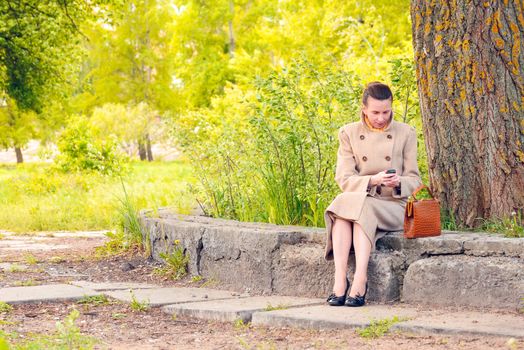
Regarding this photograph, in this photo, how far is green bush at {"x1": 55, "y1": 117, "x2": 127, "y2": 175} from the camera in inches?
688

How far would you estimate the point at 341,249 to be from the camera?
5477 mm

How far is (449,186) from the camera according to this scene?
19.3ft

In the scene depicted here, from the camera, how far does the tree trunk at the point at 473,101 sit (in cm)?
554

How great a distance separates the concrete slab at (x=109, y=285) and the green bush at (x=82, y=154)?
1041 centimetres

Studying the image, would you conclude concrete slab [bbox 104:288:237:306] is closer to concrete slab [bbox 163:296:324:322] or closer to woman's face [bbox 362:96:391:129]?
concrete slab [bbox 163:296:324:322]

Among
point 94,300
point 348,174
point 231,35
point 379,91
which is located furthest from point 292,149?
point 231,35

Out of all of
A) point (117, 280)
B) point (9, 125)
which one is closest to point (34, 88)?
point (117, 280)

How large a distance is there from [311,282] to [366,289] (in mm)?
481

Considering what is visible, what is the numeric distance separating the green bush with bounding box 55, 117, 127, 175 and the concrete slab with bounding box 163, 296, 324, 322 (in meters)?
11.6

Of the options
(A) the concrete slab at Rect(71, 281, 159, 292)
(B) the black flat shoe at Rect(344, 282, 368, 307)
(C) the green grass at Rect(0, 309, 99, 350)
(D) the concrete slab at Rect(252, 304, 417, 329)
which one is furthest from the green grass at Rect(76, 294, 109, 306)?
(B) the black flat shoe at Rect(344, 282, 368, 307)

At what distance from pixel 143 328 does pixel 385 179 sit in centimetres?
171

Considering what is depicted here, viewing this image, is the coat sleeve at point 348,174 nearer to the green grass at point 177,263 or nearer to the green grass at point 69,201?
the green grass at point 177,263

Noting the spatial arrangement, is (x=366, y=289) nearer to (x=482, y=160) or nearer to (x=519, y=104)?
(x=482, y=160)

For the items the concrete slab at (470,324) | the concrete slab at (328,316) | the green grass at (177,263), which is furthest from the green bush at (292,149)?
the concrete slab at (470,324)
